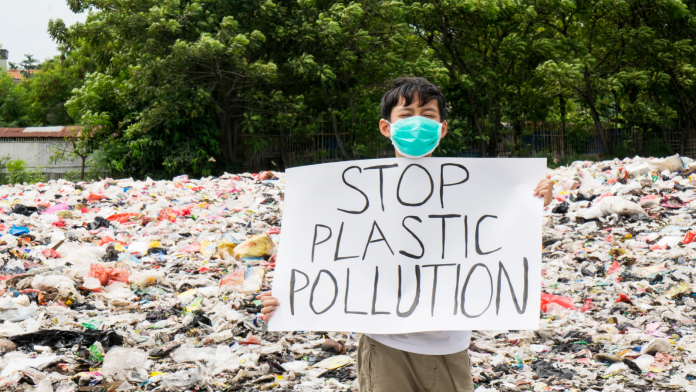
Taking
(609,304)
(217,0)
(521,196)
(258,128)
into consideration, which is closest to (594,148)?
(258,128)

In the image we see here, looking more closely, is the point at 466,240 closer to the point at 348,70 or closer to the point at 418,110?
the point at 418,110

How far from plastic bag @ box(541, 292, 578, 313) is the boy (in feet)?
7.06

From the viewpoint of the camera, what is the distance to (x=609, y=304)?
3.41 m

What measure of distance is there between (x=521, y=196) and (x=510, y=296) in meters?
0.26

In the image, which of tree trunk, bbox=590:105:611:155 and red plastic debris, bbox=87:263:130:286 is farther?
tree trunk, bbox=590:105:611:155

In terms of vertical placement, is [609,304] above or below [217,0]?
below

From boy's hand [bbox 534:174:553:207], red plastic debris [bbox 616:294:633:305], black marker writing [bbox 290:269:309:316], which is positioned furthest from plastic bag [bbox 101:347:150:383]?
red plastic debris [bbox 616:294:633:305]

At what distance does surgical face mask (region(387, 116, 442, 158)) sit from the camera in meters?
1.51

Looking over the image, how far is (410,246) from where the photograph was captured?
150 cm

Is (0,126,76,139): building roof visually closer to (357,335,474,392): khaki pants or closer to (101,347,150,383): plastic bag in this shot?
(101,347,150,383): plastic bag

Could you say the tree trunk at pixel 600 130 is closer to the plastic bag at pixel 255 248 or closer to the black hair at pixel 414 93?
the plastic bag at pixel 255 248

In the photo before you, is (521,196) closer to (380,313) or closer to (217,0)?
(380,313)

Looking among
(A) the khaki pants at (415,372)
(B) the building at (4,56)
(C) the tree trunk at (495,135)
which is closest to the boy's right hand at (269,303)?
(A) the khaki pants at (415,372)

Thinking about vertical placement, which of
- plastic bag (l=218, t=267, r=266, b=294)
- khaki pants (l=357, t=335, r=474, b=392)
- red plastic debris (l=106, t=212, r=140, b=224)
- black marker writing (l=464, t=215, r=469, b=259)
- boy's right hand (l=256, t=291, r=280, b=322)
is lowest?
plastic bag (l=218, t=267, r=266, b=294)
